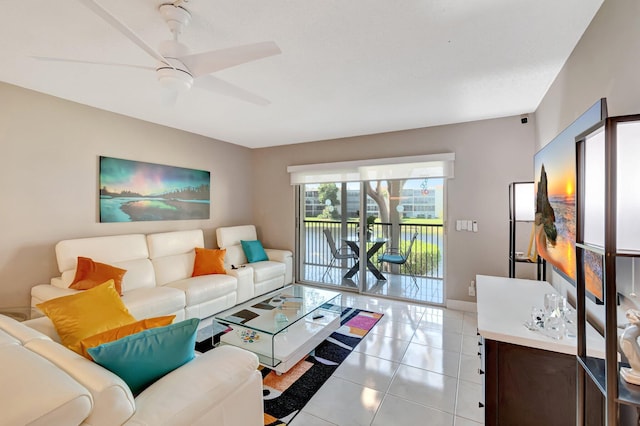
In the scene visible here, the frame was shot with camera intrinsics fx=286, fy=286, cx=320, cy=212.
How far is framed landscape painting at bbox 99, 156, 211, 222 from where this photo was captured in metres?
3.33

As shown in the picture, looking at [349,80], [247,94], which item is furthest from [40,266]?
[349,80]

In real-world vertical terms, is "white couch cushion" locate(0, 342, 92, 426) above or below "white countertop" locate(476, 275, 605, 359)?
above

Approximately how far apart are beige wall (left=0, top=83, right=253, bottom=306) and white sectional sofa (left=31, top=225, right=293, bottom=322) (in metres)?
0.21

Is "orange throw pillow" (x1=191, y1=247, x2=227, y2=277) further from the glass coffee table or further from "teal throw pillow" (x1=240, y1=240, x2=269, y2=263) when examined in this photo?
the glass coffee table

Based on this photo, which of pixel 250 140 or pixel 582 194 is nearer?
pixel 582 194

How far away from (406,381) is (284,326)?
1.07m

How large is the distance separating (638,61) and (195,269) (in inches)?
162

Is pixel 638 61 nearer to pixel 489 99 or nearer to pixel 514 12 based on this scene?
pixel 514 12

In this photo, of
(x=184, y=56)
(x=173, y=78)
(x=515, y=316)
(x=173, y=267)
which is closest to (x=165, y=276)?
(x=173, y=267)

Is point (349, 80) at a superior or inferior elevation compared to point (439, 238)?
superior

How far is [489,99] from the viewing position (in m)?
2.89

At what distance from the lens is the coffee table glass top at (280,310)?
254cm

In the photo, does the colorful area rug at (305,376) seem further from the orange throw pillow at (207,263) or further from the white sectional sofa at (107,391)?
the orange throw pillow at (207,263)

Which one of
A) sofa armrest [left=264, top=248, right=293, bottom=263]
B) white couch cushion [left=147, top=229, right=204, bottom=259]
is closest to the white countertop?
sofa armrest [left=264, top=248, right=293, bottom=263]
